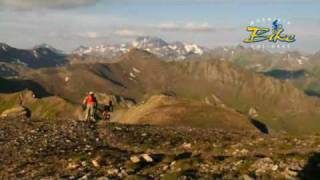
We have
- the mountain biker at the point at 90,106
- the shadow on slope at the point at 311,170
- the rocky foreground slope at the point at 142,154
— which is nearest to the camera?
the shadow on slope at the point at 311,170

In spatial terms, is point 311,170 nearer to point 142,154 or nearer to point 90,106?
point 142,154

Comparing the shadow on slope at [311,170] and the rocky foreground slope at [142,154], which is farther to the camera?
the rocky foreground slope at [142,154]

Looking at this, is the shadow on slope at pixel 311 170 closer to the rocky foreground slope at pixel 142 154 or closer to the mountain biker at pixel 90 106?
the rocky foreground slope at pixel 142 154

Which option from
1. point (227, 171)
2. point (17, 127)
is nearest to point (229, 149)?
point (227, 171)

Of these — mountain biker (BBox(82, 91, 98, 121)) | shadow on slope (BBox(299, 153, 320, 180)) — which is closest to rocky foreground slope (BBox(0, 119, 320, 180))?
shadow on slope (BBox(299, 153, 320, 180))

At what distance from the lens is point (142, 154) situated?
1123 inches

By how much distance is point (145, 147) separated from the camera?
3306 cm

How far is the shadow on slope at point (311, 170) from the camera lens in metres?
22.5

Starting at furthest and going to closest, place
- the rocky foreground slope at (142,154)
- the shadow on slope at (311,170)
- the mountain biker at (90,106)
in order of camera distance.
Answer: the mountain biker at (90,106) → the rocky foreground slope at (142,154) → the shadow on slope at (311,170)

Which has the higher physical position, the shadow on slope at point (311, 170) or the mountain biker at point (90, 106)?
the shadow on slope at point (311, 170)

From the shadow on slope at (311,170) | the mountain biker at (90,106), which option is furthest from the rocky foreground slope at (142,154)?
the mountain biker at (90,106)

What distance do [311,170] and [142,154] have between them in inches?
359

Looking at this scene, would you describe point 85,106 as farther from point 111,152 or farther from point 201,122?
point 201,122

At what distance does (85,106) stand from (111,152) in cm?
2067
